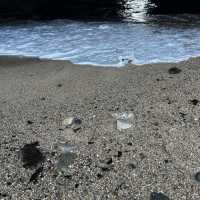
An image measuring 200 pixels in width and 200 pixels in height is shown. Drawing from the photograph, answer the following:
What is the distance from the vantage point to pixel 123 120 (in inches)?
147

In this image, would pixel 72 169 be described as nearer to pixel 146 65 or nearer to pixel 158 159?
pixel 158 159

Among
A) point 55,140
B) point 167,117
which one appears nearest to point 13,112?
point 55,140

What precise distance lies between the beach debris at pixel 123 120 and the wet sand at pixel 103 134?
6 cm

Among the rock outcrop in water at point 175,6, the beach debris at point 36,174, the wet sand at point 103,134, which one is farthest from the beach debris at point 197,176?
the rock outcrop in water at point 175,6

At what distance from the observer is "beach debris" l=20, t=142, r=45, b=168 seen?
10.3ft

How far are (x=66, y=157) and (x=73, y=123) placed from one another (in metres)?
0.64

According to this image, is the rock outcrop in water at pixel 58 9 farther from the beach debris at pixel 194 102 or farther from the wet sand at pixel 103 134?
the beach debris at pixel 194 102

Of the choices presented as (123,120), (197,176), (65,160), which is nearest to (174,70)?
(123,120)

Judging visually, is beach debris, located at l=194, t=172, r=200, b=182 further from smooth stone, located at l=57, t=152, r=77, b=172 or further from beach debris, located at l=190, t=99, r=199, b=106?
beach debris, located at l=190, t=99, r=199, b=106

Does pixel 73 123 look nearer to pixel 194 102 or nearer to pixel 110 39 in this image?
pixel 194 102

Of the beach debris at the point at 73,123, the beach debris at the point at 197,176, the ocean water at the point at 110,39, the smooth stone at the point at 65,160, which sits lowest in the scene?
the smooth stone at the point at 65,160

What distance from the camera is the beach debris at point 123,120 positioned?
361 centimetres

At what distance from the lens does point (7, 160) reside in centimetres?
319

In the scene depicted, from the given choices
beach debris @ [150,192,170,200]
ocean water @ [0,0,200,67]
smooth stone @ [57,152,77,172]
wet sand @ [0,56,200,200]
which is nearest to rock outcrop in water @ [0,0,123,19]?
ocean water @ [0,0,200,67]
